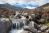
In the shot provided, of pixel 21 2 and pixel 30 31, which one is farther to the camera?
pixel 21 2

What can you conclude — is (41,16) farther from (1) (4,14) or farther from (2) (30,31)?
(1) (4,14)

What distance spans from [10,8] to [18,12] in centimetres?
9

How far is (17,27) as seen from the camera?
2.84 ft

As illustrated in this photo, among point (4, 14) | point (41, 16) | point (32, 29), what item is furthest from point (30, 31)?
point (4, 14)

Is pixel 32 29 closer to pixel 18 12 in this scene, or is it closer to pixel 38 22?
pixel 38 22

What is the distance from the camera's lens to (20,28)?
0.86 metres

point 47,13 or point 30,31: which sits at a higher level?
point 47,13

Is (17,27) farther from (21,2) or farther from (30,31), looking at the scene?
(21,2)

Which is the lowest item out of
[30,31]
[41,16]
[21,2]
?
[30,31]

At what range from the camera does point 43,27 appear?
2.78ft

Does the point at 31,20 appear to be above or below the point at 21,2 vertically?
below

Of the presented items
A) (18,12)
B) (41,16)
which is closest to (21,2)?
(18,12)

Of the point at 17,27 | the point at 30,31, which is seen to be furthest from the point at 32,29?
the point at 17,27

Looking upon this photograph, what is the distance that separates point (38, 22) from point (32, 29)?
85 millimetres
